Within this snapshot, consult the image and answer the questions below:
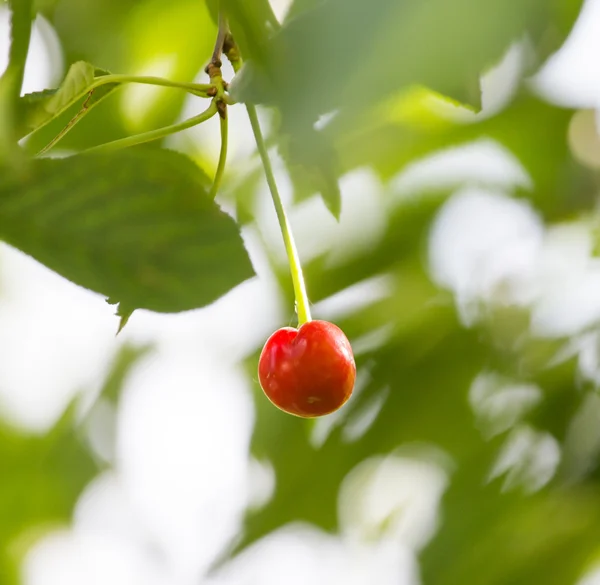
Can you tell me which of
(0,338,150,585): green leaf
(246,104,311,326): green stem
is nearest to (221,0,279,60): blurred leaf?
(246,104,311,326): green stem

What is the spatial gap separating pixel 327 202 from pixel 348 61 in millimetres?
197

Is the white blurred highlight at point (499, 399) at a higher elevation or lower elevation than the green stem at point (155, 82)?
lower

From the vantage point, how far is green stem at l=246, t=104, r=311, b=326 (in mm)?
479

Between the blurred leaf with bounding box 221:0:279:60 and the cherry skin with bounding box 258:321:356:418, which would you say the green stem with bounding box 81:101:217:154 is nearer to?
the blurred leaf with bounding box 221:0:279:60

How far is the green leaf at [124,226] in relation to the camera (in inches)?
15.5

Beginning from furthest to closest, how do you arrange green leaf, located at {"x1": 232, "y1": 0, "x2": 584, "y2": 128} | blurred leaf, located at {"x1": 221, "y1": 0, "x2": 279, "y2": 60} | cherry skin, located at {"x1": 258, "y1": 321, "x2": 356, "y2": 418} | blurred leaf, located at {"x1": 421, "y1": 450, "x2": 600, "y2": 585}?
blurred leaf, located at {"x1": 421, "y1": 450, "x2": 600, "y2": 585} < cherry skin, located at {"x1": 258, "y1": 321, "x2": 356, "y2": 418} < blurred leaf, located at {"x1": 221, "y1": 0, "x2": 279, "y2": 60} < green leaf, located at {"x1": 232, "y1": 0, "x2": 584, "y2": 128}

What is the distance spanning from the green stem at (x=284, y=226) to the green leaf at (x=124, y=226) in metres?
0.07

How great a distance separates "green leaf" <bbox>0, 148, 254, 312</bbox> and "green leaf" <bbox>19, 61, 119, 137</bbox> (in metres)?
0.03

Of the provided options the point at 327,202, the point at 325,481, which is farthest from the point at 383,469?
the point at 327,202

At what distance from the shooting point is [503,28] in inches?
13.9

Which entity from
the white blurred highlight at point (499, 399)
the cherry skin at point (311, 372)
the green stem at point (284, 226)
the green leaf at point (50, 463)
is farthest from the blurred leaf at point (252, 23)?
the green leaf at point (50, 463)

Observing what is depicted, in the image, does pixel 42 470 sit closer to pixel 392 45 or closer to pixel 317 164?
pixel 317 164

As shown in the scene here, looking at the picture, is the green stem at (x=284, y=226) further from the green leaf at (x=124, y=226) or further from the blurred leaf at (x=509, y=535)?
the blurred leaf at (x=509, y=535)

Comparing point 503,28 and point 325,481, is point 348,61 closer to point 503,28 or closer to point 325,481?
point 503,28
